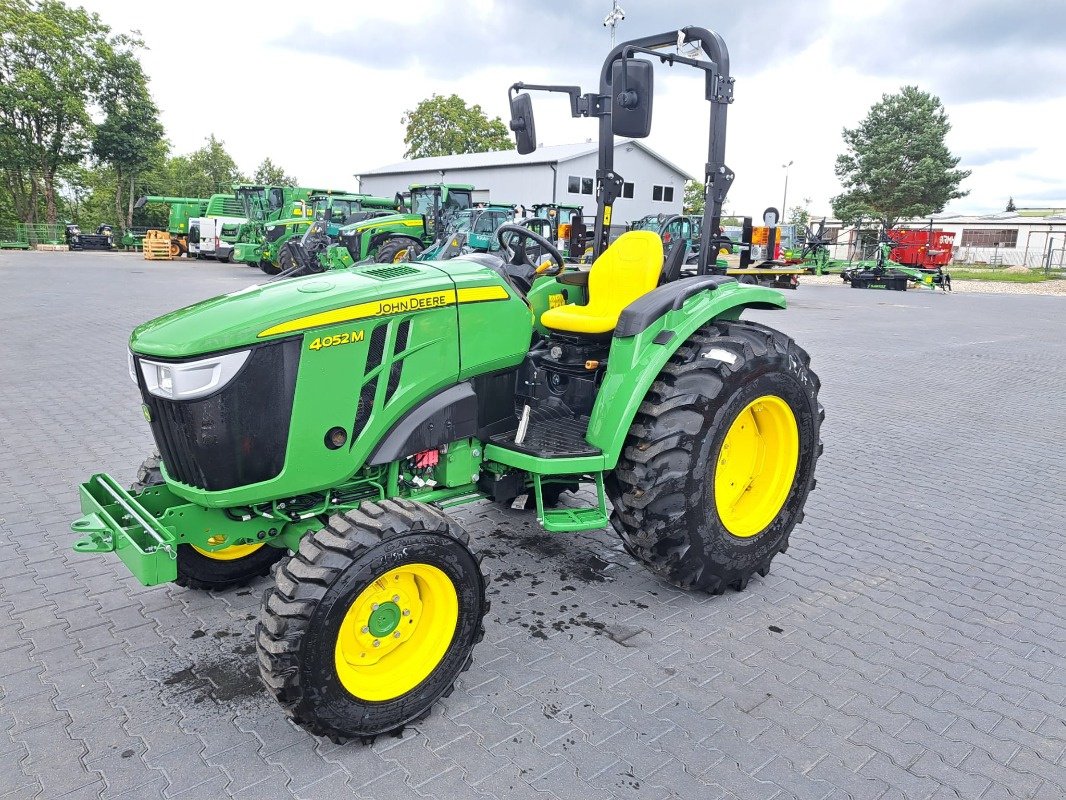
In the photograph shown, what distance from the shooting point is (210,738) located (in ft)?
8.14

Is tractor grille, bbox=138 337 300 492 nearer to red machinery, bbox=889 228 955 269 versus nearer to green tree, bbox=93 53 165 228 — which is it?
red machinery, bbox=889 228 955 269

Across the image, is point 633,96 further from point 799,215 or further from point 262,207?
point 799,215

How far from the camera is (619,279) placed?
11.9ft

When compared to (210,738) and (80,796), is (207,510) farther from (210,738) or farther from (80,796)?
(80,796)

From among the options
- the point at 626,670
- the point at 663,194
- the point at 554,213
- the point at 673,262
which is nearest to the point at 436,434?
the point at 626,670

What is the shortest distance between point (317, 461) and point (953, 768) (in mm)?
2334

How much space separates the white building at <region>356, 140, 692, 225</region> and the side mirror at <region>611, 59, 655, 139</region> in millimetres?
32151

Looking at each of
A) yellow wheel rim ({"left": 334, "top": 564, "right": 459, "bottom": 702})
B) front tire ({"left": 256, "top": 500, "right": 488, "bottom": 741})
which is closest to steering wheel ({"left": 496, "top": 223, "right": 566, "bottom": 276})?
front tire ({"left": 256, "top": 500, "right": 488, "bottom": 741})

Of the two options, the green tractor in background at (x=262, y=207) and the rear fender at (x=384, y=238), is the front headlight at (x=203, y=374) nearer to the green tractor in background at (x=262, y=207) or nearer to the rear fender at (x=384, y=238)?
the rear fender at (x=384, y=238)

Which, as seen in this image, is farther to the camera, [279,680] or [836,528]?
[836,528]

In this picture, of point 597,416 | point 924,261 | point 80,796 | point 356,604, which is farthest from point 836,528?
point 924,261

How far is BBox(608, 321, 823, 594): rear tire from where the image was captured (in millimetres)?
3145

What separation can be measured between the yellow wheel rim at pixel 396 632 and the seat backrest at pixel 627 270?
5.42 ft

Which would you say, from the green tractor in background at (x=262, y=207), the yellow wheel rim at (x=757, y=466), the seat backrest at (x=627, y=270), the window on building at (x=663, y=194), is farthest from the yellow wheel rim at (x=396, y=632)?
the window on building at (x=663, y=194)
